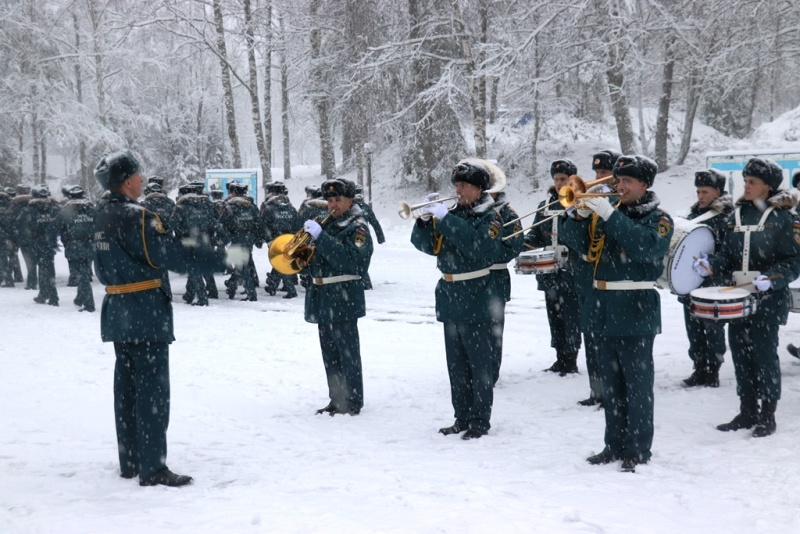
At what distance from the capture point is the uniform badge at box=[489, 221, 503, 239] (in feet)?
18.3

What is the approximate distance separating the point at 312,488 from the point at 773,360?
352 cm

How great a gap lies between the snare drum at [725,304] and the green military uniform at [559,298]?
6.49ft

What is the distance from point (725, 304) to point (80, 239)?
429 inches

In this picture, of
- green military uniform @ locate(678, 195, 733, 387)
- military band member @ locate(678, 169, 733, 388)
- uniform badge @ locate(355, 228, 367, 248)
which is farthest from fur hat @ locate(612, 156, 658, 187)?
uniform badge @ locate(355, 228, 367, 248)

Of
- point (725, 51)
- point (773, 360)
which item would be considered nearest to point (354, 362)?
point (773, 360)

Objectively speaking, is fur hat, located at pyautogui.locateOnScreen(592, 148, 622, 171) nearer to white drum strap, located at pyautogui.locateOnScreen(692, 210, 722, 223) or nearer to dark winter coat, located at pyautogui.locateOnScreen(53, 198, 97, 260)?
white drum strap, located at pyautogui.locateOnScreen(692, 210, 722, 223)

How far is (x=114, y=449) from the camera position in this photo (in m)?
5.57

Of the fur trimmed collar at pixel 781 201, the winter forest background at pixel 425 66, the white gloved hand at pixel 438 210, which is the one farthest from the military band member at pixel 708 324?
the winter forest background at pixel 425 66

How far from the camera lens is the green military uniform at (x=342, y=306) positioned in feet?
21.0

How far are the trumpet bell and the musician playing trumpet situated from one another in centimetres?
22

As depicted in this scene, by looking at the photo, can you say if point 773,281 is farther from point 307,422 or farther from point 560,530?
point 307,422

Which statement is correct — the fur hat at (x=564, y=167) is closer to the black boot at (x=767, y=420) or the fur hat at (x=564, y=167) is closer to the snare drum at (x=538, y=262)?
the snare drum at (x=538, y=262)

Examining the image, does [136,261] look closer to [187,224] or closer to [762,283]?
[762,283]

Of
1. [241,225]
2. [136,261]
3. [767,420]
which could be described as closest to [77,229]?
[241,225]
